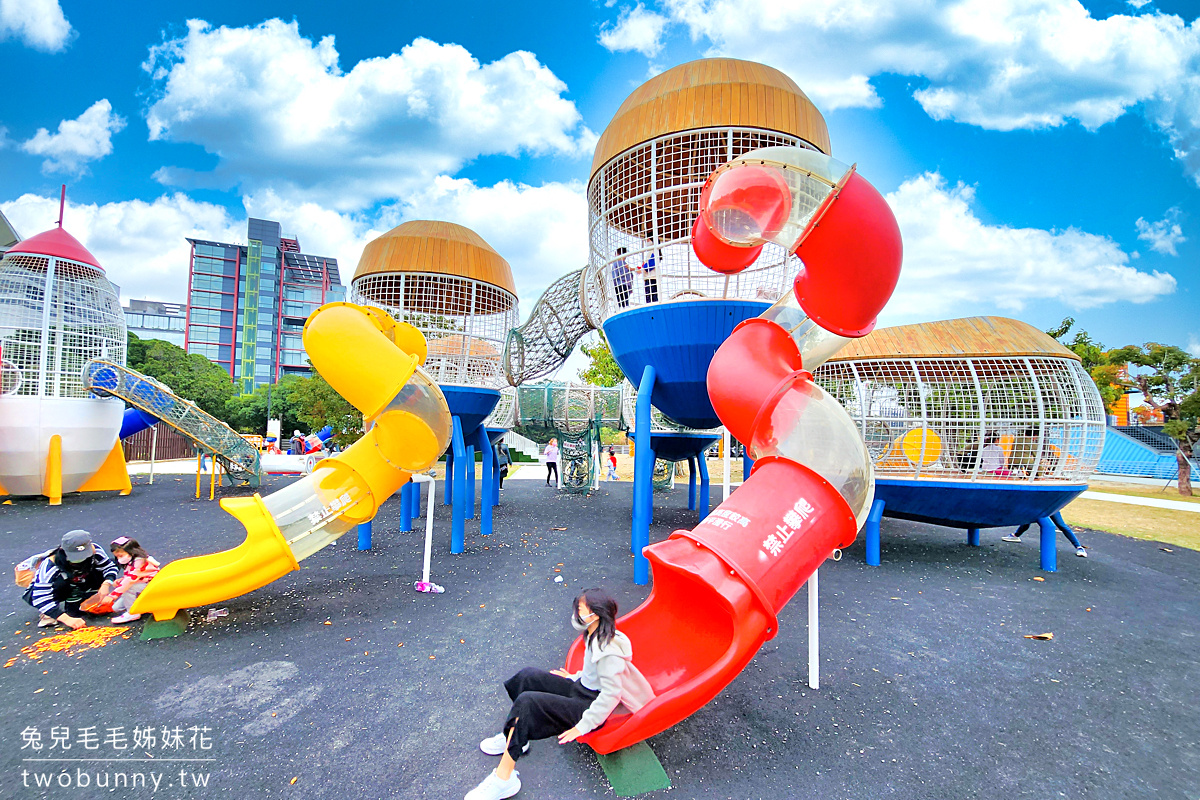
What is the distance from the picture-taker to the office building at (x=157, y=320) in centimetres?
6194

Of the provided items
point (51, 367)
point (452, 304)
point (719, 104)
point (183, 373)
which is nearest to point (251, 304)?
point (183, 373)

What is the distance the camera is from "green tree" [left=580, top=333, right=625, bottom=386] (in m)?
30.6

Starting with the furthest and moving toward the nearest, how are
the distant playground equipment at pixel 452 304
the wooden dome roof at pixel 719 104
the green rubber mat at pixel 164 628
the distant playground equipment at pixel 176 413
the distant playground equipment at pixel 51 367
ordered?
the distant playground equipment at pixel 176 413 < the distant playground equipment at pixel 51 367 < the distant playground equipment at pixel 452 304 < the wooden dome roof at pixel 719 104 < the green rubber mat at pixel 164 628

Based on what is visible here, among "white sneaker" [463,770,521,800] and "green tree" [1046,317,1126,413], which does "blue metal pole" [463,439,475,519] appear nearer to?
"white sneaker" [463,770,521,800]

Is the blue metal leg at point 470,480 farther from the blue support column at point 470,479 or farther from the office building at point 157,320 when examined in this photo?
the office building at point 157,320

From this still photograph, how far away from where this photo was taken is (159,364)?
35.0 m

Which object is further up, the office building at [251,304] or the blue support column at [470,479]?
the office building at [251,304]

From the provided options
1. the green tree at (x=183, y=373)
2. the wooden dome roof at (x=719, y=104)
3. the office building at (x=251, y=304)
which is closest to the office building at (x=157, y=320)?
the office building at (x=251, y=304)

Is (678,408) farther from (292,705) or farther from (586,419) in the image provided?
(586,419)

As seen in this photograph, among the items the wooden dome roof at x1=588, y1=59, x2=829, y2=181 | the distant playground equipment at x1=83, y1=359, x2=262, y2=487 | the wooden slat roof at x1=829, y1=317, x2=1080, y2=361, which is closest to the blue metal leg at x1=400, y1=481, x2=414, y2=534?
the wooden dome roof at x1=588, y1=59, x2=829, y2=181

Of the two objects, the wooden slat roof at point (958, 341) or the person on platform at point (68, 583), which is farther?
the wooden slat roof at point (958, 341)

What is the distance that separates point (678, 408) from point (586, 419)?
7892mm

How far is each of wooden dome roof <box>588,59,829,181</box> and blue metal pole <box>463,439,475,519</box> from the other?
614 centimetres

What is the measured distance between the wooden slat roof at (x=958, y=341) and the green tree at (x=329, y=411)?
60.6 ft
